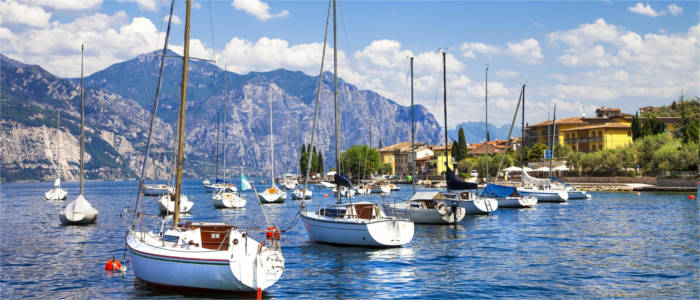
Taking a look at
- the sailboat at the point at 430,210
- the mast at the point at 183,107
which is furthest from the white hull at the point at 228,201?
the mast at the point at 183,107

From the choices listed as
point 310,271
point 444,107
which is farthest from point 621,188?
point 310,271

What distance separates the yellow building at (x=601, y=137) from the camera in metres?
138

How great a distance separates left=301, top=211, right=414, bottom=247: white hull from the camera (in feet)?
105

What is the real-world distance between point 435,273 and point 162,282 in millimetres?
12480

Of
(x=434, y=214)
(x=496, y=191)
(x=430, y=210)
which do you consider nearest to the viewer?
(x=430, y=210)

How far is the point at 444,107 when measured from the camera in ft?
213

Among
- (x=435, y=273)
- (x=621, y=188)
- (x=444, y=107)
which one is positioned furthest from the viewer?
(x=621, y=188)

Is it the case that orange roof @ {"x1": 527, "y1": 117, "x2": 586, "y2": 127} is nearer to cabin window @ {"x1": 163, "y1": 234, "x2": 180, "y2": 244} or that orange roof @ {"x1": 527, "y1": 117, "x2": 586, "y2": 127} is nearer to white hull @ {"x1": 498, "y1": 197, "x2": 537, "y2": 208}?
white hull @ {"x1": 498, "y1": 197, "x2": 537, "y2": 208}

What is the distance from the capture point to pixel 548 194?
7825 cm

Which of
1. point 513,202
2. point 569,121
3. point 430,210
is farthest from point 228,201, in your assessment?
point 569,121

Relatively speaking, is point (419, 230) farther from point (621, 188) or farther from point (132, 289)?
point (621, 188)

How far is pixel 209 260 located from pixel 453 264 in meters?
14.5

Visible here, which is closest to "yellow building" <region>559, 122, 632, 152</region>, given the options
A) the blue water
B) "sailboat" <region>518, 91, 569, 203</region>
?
"sailboat" <region>518, 91, 569, 203</region>

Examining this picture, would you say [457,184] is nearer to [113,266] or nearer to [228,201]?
[113,266]
